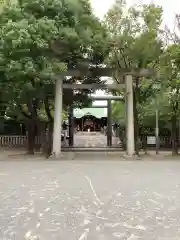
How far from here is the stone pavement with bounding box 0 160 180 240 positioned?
23.9 ft

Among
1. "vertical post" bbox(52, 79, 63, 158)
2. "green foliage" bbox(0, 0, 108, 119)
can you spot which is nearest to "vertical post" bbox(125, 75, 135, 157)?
"green foliage" bbox(0, 0, 108, 119)

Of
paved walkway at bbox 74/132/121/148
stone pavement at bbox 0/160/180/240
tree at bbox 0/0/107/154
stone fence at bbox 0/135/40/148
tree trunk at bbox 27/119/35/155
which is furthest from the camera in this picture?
paved walkway at bbox 74/132/121/148

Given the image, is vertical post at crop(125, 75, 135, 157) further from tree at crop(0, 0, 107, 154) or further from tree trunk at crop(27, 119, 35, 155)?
tree trunk at crop(27, 119, 35, 155)

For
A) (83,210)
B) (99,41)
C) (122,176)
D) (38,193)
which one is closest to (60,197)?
(38,193)

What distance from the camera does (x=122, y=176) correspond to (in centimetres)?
1675

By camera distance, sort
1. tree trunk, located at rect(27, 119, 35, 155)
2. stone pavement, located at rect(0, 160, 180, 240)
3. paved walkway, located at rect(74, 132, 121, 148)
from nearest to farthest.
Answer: stone pavement, located at rect(0, 160, 180, 240) → tree trunk, located at rect(27, 119, 35, 155) → paved walkway, located at rect(74, 132, 121, 148)

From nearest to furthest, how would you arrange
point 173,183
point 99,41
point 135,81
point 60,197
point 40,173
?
point 60,197, point 173,183, point 40,173, point 99,41, point 135,81

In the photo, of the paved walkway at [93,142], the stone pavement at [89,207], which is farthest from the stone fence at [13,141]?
the stone pavement at [89,207]

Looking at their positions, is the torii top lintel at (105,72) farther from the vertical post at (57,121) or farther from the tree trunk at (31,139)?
the tree trunk at (31,139)

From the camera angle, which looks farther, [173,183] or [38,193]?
[173,183]

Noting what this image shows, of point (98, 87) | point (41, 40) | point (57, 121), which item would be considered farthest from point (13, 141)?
point (41, 40)

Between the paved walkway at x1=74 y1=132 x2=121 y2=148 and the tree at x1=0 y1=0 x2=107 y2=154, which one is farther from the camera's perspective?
the paved walkway at x1=74 y1=132 x2=121 y2=148

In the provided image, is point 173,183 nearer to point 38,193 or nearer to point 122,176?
point 122,176

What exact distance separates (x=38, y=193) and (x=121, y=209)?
125 inches
